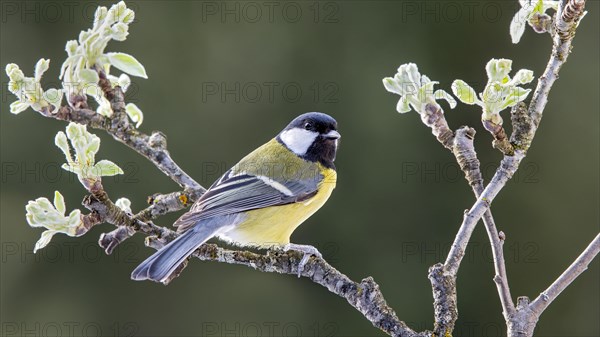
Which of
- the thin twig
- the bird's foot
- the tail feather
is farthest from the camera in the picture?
the bird's foot

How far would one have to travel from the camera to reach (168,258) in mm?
1531

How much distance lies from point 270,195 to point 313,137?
29 centimetres

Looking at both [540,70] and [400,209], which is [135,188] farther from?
[540,70]

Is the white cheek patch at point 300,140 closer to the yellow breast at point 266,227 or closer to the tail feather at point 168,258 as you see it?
the yellow breast at point 266,227

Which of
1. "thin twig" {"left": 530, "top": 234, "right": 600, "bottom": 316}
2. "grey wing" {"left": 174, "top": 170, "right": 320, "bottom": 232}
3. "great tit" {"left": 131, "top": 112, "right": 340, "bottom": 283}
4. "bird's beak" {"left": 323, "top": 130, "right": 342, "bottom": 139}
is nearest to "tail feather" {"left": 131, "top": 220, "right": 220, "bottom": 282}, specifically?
"great tit" {"left": 131, "top": 112, "right": 340, "bottom": 283}

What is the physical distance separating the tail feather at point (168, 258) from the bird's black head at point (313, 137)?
0.65 m

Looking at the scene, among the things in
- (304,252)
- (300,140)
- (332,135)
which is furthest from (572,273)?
(300,140)

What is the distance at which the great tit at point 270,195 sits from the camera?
1775 mm

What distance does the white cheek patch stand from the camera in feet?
7.34

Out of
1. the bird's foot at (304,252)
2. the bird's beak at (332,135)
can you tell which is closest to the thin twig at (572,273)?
the bird's foot at (304,252)

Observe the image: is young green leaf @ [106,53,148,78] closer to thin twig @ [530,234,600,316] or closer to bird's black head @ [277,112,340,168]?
bird's black head @ [277,112,340,168]

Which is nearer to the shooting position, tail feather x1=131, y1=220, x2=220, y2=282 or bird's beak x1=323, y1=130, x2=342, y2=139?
tail feather x1=131, y1=220, x2=220, y2=282

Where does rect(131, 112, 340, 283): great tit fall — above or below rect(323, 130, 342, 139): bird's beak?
below

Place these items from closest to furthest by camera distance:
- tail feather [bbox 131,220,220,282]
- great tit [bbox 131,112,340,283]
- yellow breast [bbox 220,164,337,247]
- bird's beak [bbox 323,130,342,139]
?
tail feather [bbox 131,220,220,282], great tit [bbox 131,112,340,283], yellow breast [bbox 220,164,337,247], bird's beak [bbox 323,130,342,139]
